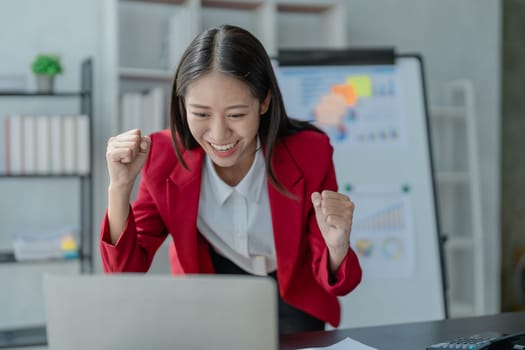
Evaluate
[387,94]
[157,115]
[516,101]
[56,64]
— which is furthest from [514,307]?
[56,64]

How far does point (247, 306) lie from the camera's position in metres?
0.82

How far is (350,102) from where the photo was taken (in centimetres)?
286

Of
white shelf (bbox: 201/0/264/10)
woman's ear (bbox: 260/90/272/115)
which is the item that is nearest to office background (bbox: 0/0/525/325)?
white shelf (bbox: 201/0/264/10)

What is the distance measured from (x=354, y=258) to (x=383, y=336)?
23 cm

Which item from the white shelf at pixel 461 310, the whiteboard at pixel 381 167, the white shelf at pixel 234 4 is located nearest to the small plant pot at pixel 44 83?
the white shelf at pixel 234 4

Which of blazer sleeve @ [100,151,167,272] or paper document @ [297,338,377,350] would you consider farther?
blazer sleeve @ [100,151,167,272]

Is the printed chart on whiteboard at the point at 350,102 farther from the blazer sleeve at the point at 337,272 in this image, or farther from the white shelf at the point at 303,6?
the blazer sleeve at the point at 337,272

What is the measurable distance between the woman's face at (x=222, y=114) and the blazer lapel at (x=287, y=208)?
190 mm

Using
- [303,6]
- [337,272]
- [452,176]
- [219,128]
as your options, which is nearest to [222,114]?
[219,128]

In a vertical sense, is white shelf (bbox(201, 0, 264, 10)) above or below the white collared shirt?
above

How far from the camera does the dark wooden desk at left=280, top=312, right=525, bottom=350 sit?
4.22 ft

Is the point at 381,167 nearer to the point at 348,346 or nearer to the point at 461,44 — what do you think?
the point at 461,44

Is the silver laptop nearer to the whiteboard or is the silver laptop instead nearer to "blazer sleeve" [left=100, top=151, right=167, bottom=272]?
"blazer sleeve" [left=100, top=151, right=167, bottom=272]

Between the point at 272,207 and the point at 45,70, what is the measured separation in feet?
5.68
